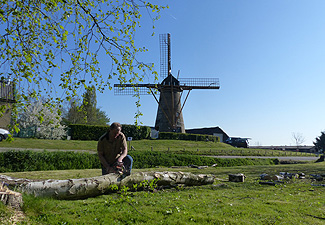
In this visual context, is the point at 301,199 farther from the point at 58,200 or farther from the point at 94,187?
the point at 58,200

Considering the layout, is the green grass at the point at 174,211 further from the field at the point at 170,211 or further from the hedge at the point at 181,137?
the hedge at the point at 181,137

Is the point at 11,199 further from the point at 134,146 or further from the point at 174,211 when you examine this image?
the point at 134,146

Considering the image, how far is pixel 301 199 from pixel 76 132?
3430cm

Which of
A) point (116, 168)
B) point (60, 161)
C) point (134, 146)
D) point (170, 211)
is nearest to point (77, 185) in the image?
point (116, 168)

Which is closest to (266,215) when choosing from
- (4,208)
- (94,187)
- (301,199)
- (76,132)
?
(301,199)

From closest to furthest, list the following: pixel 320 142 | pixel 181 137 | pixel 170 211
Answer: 1. pixel 170 211
2. pixel 181 137
3. pixel 320 142

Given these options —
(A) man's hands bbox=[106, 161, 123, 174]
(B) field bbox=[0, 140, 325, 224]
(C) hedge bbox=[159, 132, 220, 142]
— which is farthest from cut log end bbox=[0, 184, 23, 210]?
(C) hedge bbox=[159, 132, 220, 142]

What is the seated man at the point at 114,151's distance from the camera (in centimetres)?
679

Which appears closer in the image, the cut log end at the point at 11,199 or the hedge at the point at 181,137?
the cut log end at the point at 11,199

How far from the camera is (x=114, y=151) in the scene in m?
6.92

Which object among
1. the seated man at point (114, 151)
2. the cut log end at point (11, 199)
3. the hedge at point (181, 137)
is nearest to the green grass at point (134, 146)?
the hedge at point (181, 137)

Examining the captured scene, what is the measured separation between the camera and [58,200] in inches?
214

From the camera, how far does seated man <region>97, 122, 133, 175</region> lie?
22.3 feet

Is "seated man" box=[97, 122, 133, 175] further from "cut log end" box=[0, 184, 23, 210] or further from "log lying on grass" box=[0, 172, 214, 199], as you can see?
"cut log end" box=[0, 184, 23, 210]
